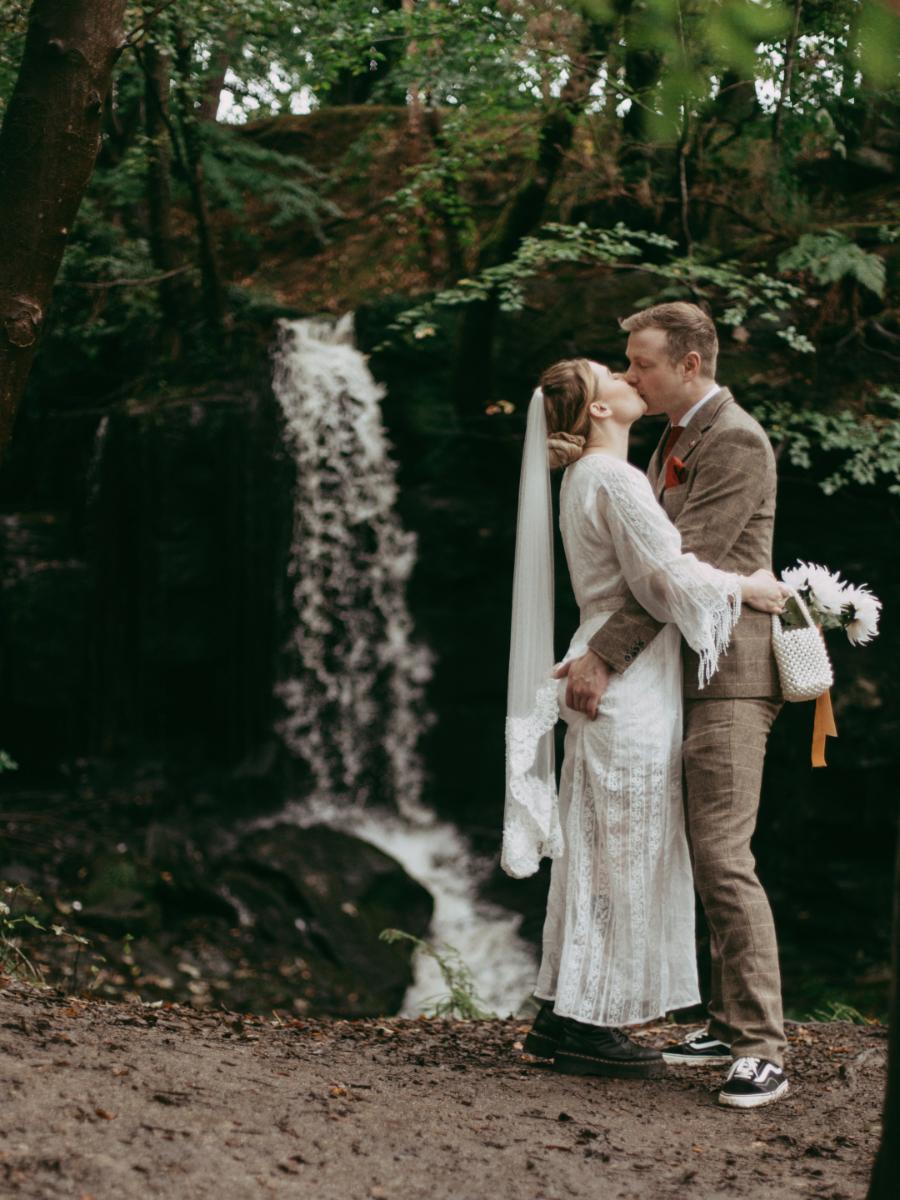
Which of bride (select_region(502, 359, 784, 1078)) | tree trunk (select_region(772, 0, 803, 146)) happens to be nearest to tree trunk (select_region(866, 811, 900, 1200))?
bride (select_region(502, 359, 784, 1078))

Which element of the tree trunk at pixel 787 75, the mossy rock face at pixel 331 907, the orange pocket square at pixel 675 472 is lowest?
the mossy rock face at pixel 331 907

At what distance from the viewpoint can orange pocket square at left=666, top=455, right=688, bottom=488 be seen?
4461 mm

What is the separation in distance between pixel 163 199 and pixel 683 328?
10.3m

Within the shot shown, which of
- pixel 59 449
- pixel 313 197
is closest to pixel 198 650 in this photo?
pixel 59 449

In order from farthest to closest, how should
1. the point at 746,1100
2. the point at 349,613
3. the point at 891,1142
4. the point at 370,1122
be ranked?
1. the point at 349,613
2. the point at 746,1100
3. the point at 370,1122
4. the point at 891,1142

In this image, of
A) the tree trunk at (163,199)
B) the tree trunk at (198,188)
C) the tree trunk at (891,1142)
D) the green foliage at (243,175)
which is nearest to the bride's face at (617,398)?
the tree trunk at (891,1142)

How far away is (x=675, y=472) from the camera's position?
4.50 m

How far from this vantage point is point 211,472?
1339 centimetres

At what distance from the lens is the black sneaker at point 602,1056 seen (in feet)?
14.0

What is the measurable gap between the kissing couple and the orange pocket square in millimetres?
11

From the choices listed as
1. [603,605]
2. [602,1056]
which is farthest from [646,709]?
[602,1056]

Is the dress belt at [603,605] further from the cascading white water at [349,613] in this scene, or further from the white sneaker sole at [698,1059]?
the cascading white water at [349,613]

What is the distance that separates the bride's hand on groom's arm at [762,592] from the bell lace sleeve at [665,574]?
99mm

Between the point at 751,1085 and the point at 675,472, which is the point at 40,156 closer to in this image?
the point at 675,472
